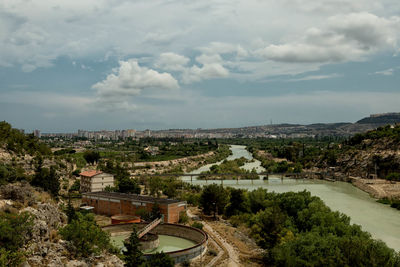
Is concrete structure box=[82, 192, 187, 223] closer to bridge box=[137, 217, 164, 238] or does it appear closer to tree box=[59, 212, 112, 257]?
bridge box=[137, 217, 164, 238]

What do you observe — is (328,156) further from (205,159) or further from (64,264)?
(64,264)

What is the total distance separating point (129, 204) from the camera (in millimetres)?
22609

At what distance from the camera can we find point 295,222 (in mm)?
20328

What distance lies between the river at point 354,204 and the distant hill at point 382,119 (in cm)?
14000

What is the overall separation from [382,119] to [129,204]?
18234cm

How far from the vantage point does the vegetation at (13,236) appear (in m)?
7.08

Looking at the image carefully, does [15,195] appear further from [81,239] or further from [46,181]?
[46,181]

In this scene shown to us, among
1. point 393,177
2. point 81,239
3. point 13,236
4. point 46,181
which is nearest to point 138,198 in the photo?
point 46,181

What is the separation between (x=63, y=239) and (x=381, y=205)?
32.0 m

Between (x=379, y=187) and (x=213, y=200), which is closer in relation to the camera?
(x=213, y=200)

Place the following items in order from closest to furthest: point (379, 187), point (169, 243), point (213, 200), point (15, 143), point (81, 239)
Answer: point (81, 239) < point (169, 243) < point (213, 200) < point (15, 143) < point (379, 187)

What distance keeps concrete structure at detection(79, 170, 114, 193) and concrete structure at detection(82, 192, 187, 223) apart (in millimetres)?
4972

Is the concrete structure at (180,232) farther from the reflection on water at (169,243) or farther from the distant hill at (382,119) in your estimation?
the distant hill at (382,119)

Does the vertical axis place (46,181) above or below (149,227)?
above
